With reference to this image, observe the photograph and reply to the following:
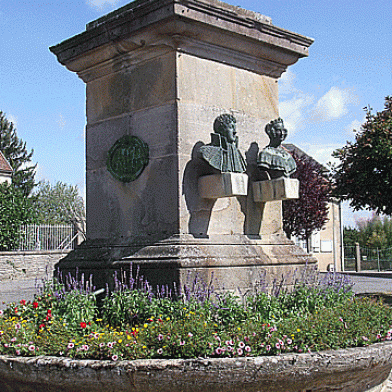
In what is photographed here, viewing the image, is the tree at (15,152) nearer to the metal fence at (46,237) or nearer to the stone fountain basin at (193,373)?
the metal fence at (46,237)

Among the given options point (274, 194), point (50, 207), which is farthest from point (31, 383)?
point (50, 207)

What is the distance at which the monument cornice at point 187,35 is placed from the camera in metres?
5.70

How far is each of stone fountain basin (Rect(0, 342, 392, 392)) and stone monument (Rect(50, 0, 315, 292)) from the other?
59.0 inches

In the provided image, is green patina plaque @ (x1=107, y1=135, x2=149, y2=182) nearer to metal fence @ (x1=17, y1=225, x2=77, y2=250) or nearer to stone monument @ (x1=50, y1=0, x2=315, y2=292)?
stone monument @ (x1=50, y1=0, x2=315, y2=292)

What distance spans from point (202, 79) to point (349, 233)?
43.5 meters

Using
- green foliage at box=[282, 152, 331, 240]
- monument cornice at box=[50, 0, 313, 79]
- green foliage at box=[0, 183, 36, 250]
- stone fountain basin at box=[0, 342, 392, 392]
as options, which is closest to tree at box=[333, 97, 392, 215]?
monument cornice at box=[50, 0, 313, 79]

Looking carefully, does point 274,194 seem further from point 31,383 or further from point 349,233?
point 349,233

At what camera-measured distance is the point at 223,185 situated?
574 cm

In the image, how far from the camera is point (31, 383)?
4250mm

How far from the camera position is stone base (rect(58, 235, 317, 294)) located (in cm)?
551

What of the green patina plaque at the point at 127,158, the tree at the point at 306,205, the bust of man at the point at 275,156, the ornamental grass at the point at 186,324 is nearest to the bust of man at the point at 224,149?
the bust of man at the point at 275,156

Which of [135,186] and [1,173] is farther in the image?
[1,173]

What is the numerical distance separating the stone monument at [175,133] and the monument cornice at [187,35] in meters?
0.01

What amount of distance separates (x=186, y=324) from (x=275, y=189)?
7.32 feet
